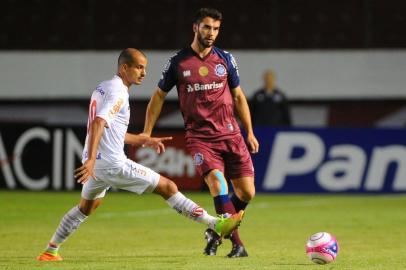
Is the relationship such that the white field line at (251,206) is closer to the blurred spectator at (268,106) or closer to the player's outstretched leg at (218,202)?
the blurred spectator at (268,106)

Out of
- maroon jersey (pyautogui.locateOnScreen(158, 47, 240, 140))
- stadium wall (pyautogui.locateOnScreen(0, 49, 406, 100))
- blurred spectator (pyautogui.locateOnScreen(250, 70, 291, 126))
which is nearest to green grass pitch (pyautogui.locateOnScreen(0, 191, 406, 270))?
maroon jersey (pyautogui.locateOnScreen(158, 47, 240, 140))

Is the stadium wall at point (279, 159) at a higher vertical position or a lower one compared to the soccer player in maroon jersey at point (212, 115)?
lower

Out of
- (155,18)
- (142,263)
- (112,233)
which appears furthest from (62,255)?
(155,18)

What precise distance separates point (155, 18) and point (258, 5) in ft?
7.39

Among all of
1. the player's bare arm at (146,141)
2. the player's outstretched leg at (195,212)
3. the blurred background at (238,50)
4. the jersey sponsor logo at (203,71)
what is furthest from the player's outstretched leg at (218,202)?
the blurred background at (238,50)

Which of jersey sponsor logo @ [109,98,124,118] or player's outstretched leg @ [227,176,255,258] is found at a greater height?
jersey sponsor logo @ [109,98,124,118]

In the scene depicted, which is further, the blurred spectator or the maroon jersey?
the blurred spectator

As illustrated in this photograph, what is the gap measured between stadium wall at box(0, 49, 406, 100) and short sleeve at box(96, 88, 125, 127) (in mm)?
15161

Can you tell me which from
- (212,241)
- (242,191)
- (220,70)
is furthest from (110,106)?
(242,191)

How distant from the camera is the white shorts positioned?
9.05 m

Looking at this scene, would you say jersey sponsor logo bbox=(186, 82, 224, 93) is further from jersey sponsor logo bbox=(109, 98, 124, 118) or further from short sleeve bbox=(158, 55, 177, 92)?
jersey sponsor logo bbox=(109, 98, 124, 118)

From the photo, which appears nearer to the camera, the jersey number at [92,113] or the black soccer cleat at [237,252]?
the jersey number at [92,113]

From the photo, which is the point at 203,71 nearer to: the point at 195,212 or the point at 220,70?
the point at 220,70

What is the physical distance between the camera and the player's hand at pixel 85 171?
8391 mm
